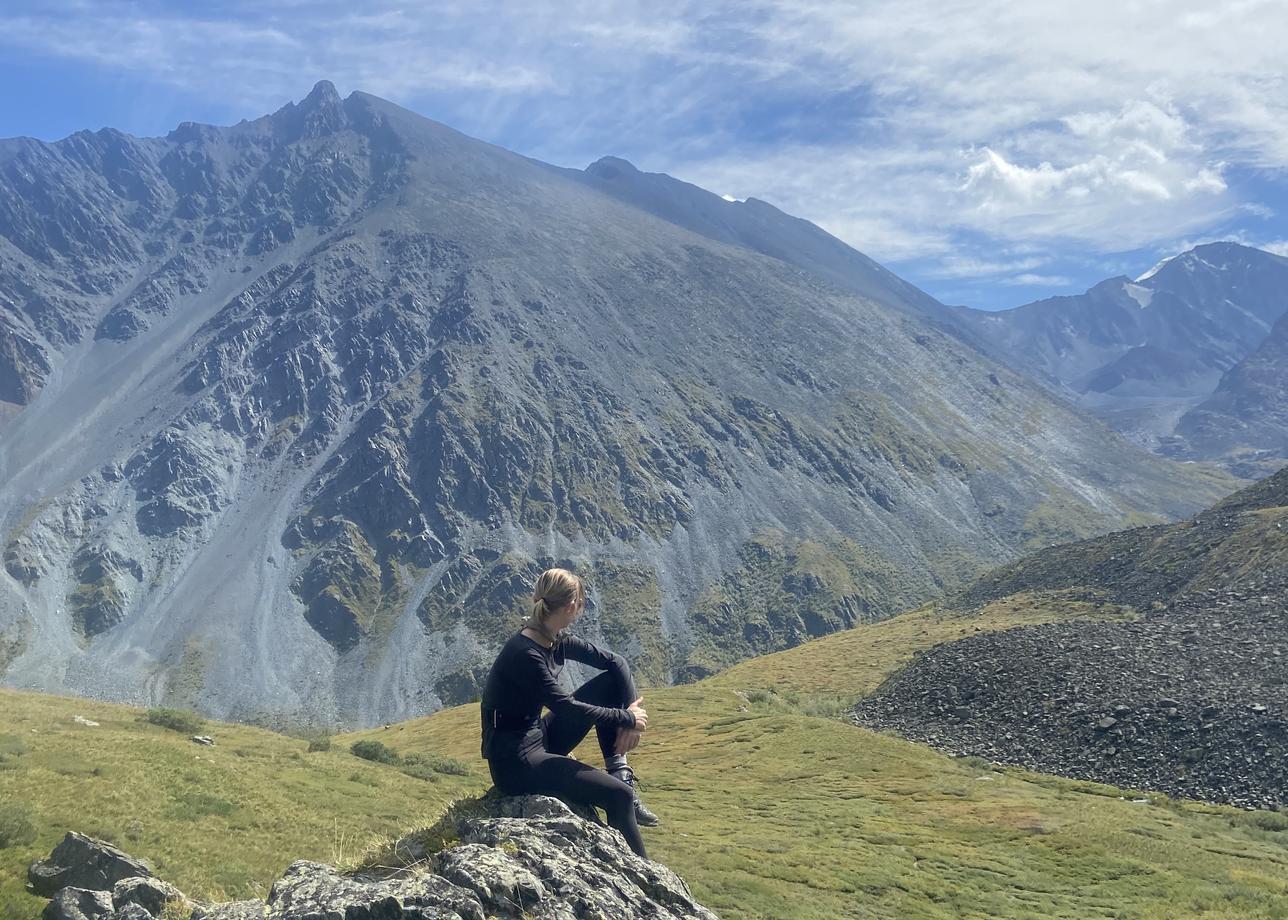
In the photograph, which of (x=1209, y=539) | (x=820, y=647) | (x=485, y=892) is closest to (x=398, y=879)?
(x=485, y=892)

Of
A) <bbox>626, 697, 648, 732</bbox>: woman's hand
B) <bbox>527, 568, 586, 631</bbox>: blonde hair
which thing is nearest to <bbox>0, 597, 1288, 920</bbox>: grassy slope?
<bbox>626, 697, 648, 732</bbox>: woman's hand

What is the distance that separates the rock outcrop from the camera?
859cm

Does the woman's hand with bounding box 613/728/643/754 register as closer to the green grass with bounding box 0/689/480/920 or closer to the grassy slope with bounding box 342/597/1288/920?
the green grass with bounding box 0/689/480/920

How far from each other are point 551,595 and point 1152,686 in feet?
178

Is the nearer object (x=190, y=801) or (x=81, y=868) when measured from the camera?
(x=81, y=868)

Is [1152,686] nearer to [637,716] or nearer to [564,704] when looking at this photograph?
[637,716]

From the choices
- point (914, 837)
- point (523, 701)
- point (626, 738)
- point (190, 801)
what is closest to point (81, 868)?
point (190, 801)

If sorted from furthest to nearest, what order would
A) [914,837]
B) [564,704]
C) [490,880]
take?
[914,837] < [564,704] < [490,880]

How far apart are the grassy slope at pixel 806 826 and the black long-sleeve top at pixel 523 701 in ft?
7.45

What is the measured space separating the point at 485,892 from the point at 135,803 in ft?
71.1

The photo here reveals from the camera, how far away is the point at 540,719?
1169 cm

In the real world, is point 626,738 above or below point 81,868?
above

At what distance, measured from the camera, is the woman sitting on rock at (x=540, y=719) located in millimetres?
10906

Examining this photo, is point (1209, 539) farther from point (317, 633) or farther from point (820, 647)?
point (317, 633)
